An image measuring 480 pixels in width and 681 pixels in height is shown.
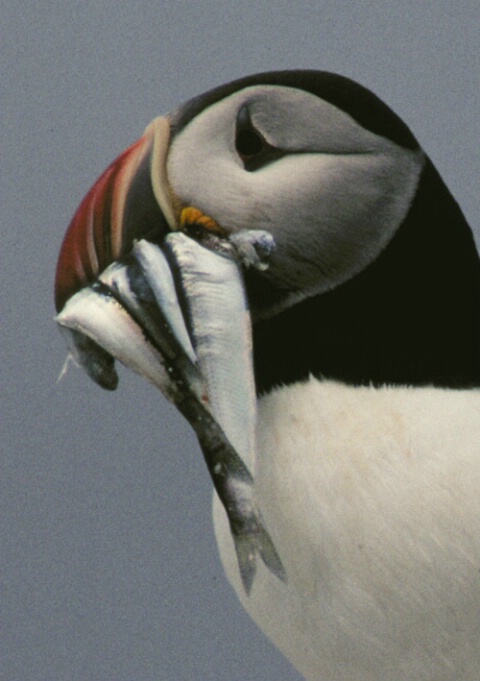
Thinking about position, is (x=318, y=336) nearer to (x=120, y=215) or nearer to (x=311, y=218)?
(x=311, y=218)

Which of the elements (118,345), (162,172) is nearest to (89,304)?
(118,345)

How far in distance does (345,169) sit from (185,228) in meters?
0.18

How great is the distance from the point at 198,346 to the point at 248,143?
0.73 ft

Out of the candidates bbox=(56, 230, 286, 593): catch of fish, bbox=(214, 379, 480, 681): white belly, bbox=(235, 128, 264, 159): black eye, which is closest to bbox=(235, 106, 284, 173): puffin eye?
bbox=(235, 128, 264, 159): black eye

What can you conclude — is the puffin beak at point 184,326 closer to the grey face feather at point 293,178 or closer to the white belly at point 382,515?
the grey face feather at point 293,178

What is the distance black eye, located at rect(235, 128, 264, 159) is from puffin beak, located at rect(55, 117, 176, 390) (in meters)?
0.08

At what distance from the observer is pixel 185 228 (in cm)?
120

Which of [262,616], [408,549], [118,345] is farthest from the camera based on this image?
[262,616]

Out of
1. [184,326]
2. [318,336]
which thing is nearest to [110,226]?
[184,326]

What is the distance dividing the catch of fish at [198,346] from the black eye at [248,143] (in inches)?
4.6

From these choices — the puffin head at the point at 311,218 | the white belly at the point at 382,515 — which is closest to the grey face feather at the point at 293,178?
the puffin head at the point at 311,218

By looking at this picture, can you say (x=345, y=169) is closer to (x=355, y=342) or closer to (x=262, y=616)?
(x=355, y=342)

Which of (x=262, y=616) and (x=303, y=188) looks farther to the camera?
(x=262, y=616)

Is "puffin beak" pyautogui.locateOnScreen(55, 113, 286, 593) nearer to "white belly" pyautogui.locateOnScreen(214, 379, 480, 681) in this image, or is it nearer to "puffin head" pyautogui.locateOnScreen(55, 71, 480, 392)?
"puffin head" pyautogui.locateOnScreen(55, 71, 480, 392)
